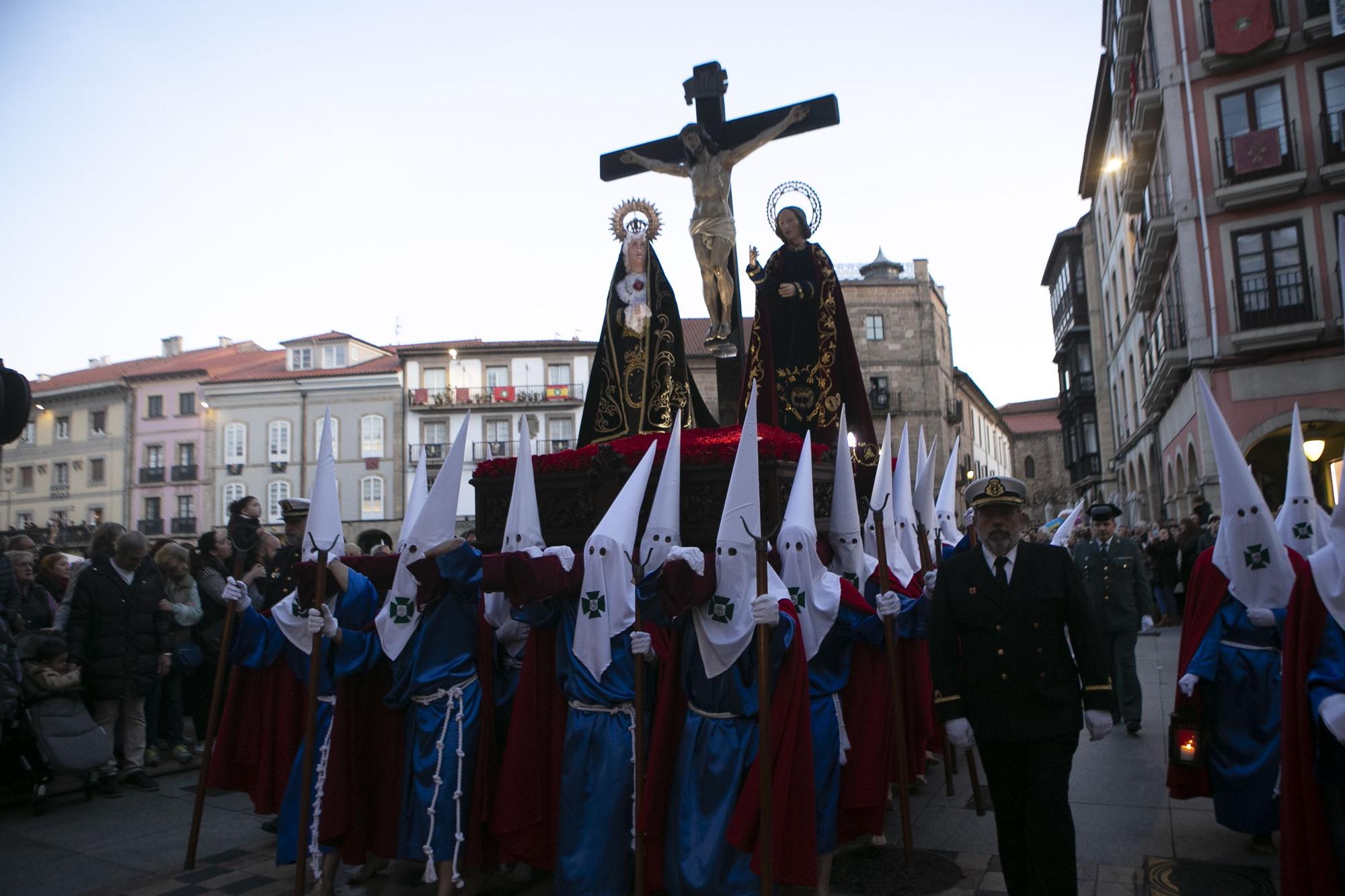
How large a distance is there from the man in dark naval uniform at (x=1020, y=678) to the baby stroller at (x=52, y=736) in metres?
6.30

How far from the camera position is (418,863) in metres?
5.80

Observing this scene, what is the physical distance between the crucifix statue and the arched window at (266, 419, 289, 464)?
4215cm

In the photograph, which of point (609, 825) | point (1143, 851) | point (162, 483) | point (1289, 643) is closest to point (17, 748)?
point (609, 825)

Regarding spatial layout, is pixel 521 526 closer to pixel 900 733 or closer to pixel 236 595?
pixel 236 595

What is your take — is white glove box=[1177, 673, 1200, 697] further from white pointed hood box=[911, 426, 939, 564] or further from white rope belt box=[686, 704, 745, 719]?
white rope belt box=[686, 704, 745, 719]

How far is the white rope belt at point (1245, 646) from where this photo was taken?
17.7ft

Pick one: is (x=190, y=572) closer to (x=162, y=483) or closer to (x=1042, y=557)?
(x=1042, y=557)

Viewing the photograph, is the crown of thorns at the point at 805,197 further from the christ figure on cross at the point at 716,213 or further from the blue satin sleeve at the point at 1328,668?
the blue satin sleeve at the point at 1328,668

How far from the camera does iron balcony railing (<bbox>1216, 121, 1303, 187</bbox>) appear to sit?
1983 centimetres

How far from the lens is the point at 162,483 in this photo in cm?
4866

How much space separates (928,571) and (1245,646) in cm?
213

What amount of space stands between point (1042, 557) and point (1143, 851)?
217cm

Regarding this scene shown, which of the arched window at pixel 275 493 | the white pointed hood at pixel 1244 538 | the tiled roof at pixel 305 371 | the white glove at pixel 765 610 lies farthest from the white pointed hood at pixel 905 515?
the arched window at pixel 275 493

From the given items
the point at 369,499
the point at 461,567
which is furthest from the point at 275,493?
the point at 461,567
